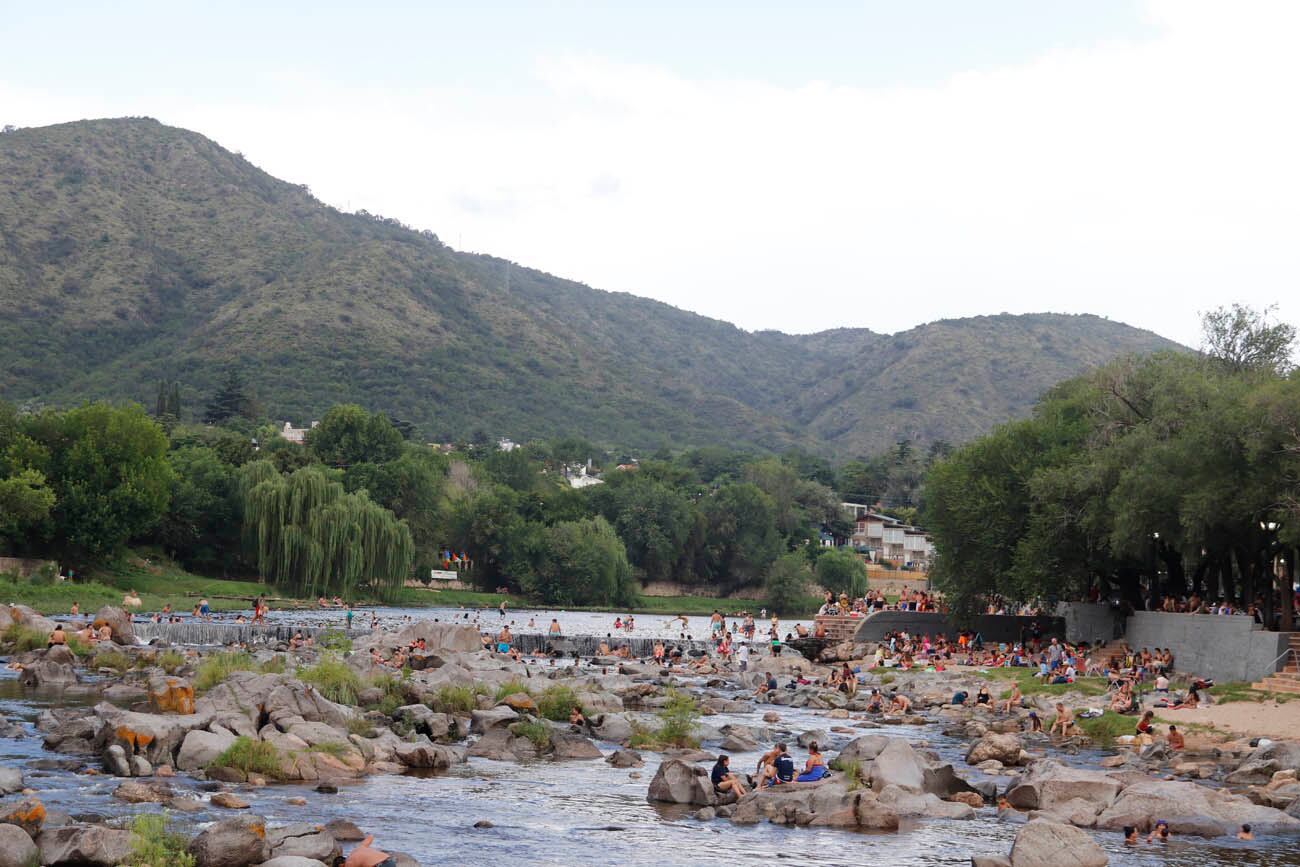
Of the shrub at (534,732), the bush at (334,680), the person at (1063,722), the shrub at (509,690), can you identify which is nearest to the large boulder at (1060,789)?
the shrub at (534,732)

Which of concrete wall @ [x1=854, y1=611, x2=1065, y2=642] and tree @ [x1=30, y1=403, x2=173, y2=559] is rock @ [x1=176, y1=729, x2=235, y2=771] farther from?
tree @ [x1=30, y1=403, x2=173, y2=559]

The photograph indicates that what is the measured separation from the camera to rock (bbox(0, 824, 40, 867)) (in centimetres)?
1692

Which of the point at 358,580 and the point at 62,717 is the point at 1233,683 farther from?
the point at 358,580

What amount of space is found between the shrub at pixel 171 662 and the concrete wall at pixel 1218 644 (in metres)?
31.7

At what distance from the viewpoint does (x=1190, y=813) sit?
24.5 meters

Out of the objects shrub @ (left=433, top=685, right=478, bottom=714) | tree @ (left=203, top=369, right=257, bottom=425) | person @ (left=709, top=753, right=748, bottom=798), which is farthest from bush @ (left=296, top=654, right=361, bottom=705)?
tree @ (left=203, top=369, right=257, bottom=425)

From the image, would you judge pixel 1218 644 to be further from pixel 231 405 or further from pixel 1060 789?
pixel 231 405

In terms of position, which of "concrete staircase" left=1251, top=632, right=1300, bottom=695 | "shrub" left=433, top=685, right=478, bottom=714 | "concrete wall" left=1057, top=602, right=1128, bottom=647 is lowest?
"shrub" left=433, top=685, right=478, bottom=714

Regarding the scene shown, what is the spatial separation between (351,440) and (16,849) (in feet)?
316

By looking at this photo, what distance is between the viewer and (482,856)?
68.5 feet

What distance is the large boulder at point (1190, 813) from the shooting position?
79.6 ft

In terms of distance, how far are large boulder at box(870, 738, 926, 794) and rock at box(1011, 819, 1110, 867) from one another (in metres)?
5.48

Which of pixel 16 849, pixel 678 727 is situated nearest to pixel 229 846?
pixel 16 849

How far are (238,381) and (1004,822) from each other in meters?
141
